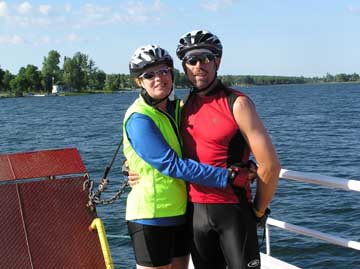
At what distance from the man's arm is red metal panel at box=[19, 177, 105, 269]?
1807 mm

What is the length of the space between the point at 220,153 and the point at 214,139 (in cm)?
9

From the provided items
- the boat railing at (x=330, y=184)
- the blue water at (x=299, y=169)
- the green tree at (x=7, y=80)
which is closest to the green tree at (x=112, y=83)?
the green tree at (x=7, y=80)

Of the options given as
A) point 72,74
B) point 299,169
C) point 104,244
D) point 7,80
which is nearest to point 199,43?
point 104,244

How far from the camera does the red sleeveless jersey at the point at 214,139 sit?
339cm

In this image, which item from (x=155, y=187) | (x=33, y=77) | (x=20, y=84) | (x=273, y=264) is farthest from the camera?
(x=33, y=77)

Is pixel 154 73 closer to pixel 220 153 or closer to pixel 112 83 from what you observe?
pixel 220 153

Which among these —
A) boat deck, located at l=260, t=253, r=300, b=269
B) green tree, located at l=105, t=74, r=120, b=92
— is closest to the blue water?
boat deck, located at l=260, t=253, r=300, b=269

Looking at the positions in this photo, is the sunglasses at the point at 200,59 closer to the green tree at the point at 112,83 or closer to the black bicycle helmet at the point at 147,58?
the black bicycle helmet at the point at 147,58

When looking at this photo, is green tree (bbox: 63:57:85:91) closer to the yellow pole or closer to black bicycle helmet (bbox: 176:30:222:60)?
the yellow pole

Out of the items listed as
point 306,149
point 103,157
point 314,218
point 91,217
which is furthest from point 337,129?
point 91,217

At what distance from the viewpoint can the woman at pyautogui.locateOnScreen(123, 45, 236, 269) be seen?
11.4 ft

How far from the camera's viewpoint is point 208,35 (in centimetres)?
357

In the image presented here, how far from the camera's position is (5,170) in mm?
4539

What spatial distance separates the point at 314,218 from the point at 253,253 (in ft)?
33.1
